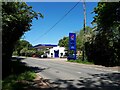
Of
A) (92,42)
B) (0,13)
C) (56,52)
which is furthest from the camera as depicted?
(56,52)

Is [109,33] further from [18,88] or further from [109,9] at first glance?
[18,88]

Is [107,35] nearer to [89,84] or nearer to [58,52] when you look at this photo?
[89,84]

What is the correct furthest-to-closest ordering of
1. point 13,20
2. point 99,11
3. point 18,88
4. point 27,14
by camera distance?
point 99,11 < point 27,14 < point 13,20 < point 18,88

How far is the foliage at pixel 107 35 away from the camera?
105 feet

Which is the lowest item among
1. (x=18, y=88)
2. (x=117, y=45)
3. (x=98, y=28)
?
(x=18, y=88)

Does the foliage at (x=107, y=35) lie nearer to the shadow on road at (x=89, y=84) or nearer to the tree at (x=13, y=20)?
the tree at (x=13, y=20)

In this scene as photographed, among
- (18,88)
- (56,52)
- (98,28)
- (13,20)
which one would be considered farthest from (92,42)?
(56,52)

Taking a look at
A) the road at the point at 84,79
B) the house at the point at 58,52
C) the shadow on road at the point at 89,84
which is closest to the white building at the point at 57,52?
the house at the point at 58,52

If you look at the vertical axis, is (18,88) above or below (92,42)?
below

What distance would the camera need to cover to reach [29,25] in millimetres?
22750

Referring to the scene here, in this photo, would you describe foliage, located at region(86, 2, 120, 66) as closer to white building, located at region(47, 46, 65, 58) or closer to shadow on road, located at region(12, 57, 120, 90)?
shadow on road, located at region(12, 57, 120, 90)

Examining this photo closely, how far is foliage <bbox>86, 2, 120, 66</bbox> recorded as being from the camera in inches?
1257

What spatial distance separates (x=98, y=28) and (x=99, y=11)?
3354mm

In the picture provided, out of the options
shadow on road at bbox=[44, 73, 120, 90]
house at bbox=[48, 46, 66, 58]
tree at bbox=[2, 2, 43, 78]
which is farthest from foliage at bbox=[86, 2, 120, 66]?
house at bbox=[48, 46, 66, 58]
